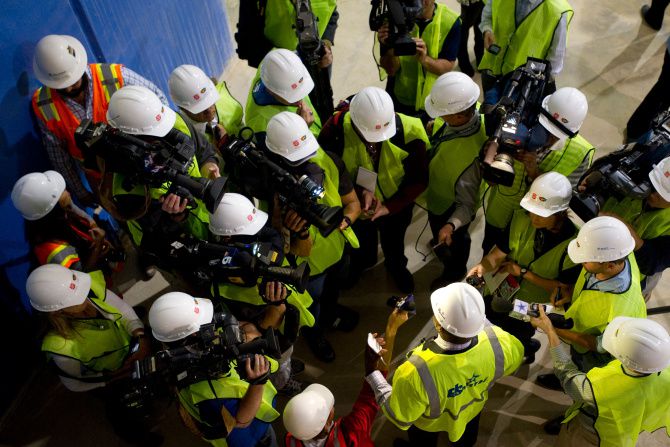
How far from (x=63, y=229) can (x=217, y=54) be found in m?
3.36

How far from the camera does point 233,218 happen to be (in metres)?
3.02

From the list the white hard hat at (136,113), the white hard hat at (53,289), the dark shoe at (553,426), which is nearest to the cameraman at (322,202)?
the white hard hat at (136,113)

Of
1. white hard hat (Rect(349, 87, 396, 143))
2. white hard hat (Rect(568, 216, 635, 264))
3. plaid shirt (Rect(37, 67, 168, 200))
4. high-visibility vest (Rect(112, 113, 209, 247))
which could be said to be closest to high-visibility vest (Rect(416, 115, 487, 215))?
white hard hat (Rect(349, 87, 396, 143))

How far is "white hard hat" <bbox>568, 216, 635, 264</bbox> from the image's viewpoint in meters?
2.68

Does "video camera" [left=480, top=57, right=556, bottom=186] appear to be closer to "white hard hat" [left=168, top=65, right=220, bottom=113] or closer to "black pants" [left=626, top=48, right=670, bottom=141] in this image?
"black pants" [left=626, top=48, right=670, bottom=141]

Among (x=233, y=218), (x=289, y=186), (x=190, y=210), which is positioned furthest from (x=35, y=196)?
(x=289, y=186)

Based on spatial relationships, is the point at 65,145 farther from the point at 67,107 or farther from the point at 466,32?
the point at 466,32

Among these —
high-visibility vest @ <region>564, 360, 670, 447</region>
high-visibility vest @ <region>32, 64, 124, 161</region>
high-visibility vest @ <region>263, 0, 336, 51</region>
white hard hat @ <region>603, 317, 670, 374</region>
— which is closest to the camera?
white hard hat @ <region>603, 317, 670, 374</region>

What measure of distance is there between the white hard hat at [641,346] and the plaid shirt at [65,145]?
3133 mm

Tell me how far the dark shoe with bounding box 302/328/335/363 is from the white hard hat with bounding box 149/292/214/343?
4.69ft

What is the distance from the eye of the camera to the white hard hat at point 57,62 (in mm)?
3430

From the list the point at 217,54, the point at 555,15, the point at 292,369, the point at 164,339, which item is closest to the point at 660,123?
the point at 555,15

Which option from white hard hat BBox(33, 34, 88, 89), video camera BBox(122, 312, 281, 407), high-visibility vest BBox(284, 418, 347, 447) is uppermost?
white hard hat BBox(33, 34, 88, 89)

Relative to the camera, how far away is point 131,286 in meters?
4.68
